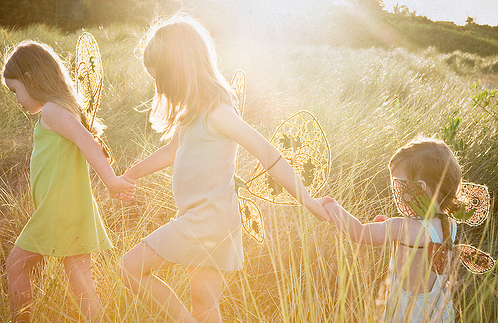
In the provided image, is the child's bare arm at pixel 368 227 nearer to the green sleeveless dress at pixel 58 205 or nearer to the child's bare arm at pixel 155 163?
the child's bare arm at pixel 155 163

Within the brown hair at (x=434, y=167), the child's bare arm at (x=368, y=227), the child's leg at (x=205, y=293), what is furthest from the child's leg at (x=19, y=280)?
the brown hair at (x=434, y=167)

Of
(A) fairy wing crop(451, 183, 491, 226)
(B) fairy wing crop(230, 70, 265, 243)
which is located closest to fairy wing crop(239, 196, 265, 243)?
(B) fairy wing crop(230, 70, 265, 243)

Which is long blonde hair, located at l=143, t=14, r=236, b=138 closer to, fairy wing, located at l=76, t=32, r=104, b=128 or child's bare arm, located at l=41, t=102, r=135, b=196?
child's bare arm, located at l=41, t=102, r=135, b=196

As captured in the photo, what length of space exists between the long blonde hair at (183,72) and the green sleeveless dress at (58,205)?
429mm

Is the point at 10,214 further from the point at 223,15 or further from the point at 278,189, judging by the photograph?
the point at 223,15

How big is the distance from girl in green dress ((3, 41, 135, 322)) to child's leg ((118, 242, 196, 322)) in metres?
0.23

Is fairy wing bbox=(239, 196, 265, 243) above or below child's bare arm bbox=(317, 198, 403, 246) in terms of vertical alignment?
below

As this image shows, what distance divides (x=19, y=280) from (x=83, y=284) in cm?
22

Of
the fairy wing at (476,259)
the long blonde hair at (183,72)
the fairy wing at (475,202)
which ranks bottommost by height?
the fairy wing at (476,259)

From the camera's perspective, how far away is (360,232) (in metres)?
1.39

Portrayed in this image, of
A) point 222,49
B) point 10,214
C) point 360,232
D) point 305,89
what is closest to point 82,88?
point 10,214

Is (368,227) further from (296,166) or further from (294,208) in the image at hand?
(294,208)

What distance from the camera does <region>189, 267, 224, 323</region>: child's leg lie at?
4.61 ft

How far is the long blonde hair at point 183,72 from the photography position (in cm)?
141
